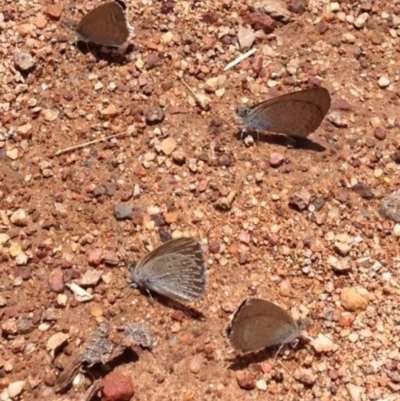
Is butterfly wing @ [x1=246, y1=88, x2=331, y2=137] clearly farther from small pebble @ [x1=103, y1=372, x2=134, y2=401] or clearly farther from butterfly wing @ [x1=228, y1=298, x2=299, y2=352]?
small pebble @ [x1=103, y1=372, x2=134, y2=401]

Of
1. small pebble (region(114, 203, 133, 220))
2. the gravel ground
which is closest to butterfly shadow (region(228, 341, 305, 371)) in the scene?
the gravel ground

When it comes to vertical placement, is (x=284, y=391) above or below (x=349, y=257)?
below

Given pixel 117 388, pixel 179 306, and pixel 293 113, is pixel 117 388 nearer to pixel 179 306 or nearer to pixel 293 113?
pixel 179 306

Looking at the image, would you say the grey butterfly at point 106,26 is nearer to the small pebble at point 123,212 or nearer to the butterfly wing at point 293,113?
the butterfly wing at point 293,113

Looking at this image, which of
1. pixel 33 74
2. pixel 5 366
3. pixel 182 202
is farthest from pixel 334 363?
pixel 33 74

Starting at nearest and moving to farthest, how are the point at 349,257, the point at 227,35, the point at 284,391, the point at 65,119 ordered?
the point at 284,391 → the point at 349,257 → the point at 65,119 → the point at 227,35

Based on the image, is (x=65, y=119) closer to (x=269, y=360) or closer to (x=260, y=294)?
(x=260, y=294)
